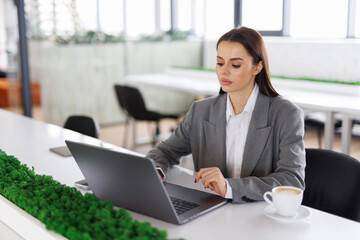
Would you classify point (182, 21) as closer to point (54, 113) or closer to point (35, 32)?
point (35, 32)

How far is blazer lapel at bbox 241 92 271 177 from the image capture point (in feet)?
5.38

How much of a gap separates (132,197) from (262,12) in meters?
5.18

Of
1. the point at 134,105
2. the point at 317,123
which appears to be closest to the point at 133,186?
the point at 317,123

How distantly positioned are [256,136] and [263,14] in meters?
4.66

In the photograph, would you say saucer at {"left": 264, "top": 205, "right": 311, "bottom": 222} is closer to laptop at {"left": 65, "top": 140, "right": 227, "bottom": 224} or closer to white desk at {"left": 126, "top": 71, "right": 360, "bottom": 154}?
laptop at {"left": 65, "top": 140, "right": 227, "bottom": 224}

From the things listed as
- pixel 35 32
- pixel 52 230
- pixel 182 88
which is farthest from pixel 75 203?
pixel 35 32

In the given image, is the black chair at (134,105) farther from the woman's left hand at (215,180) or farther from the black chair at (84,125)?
the woman's left hand at (215,180)

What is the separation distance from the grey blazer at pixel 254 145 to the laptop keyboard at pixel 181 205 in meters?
0.14

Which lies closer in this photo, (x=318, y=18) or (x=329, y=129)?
(x=329, y=129)

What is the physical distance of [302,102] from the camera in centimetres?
339

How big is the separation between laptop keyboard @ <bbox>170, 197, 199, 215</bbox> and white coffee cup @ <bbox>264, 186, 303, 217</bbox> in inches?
9.8

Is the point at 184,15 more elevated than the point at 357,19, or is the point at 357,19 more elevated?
the point at 184,15

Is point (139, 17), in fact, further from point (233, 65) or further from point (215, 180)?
point (215, 180)

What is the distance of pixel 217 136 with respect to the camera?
1743 millimetres
